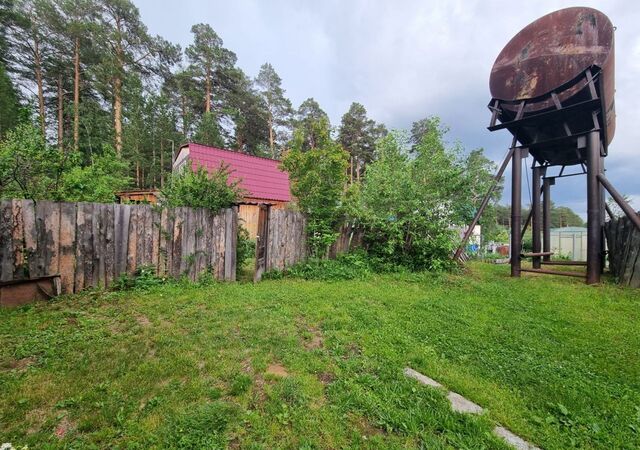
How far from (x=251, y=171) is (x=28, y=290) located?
398 inches

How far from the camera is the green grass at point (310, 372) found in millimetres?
1636

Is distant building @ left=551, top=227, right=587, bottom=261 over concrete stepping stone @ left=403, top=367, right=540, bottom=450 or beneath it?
over

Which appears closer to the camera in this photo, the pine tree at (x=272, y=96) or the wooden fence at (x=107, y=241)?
the wooden fence at (x=107, y=241)

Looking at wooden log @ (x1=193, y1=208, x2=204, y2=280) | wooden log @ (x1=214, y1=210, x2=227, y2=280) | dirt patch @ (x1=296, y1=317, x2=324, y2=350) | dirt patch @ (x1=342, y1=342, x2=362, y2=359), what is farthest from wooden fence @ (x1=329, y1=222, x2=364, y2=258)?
dirt patch @ (x1=342, y1=342, x2=362, y2=359)

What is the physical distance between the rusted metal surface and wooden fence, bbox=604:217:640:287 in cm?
995

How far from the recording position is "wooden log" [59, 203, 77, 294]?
157 inches

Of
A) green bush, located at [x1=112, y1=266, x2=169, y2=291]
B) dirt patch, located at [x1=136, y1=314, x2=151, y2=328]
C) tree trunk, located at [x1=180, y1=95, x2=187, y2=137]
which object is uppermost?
tree trunk, located at [x1=180, y1=95, x2=187, y2=137]

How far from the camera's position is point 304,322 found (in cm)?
346

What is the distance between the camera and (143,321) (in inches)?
130

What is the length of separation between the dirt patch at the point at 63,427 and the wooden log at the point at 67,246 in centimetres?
326

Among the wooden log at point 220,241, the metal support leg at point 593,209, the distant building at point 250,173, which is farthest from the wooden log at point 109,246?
the metal support leg at point 593,209

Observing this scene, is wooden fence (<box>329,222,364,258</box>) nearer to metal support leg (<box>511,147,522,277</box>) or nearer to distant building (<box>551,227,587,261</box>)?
metal support leg (<box>511,147,522,277</box>)

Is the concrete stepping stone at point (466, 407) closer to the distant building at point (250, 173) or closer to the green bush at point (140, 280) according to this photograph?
the green bush at point (140, 280)

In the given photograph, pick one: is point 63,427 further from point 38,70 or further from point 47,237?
point 38,70
